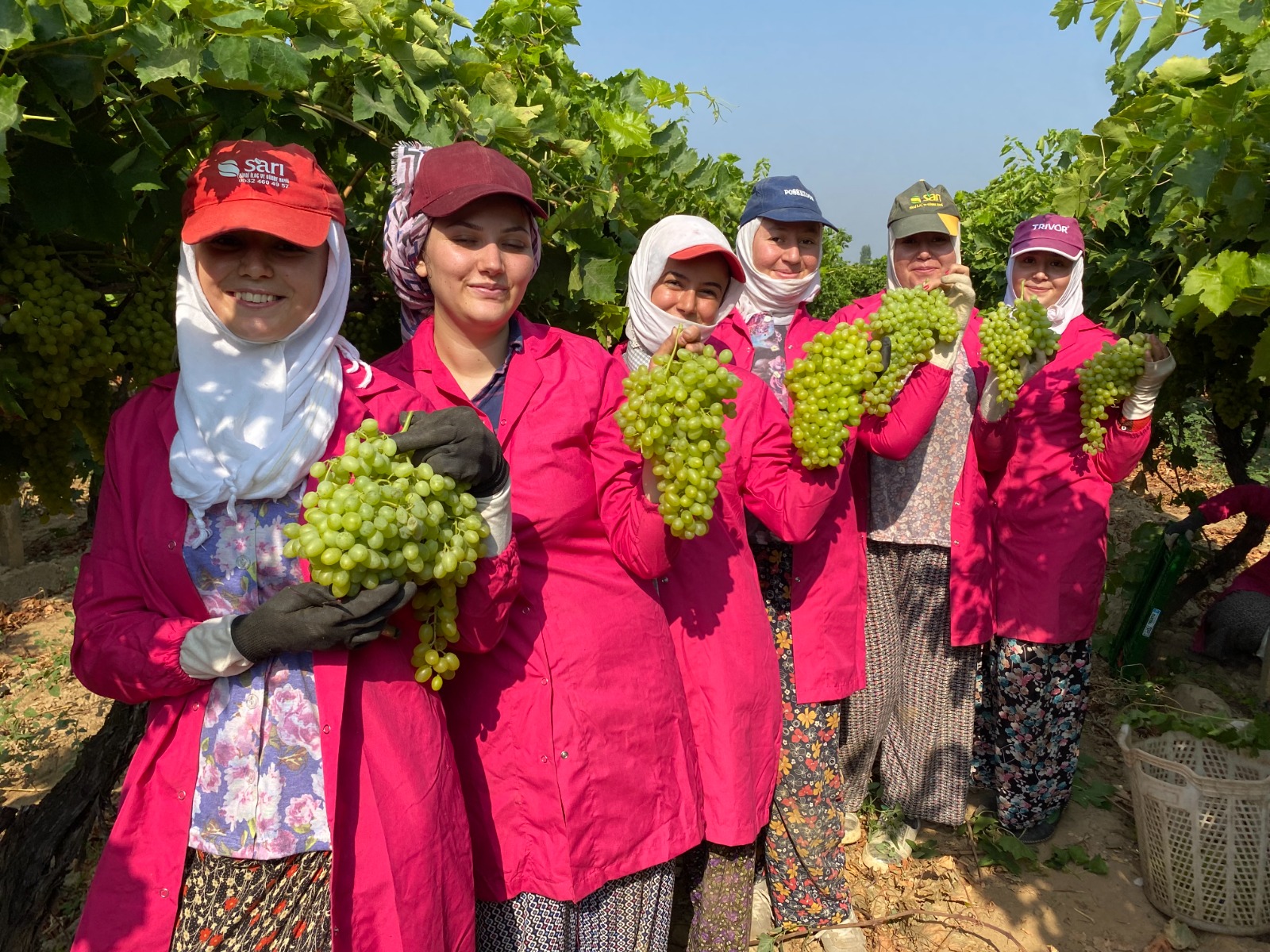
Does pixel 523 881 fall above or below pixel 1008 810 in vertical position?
above

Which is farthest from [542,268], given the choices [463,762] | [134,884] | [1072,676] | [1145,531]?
[1145,531]

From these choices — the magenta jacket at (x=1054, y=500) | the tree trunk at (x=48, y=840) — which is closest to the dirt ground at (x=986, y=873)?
the tree trunk at (x=48, y=840)

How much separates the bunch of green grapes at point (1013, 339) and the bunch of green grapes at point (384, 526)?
6.91ft

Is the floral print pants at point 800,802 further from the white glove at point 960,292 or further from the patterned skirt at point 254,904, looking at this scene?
the patterned skirt at point 254,904

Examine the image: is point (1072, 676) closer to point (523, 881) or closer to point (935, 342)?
point (935, 342)

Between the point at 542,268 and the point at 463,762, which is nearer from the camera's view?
the point at 463,762

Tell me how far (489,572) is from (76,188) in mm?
1271

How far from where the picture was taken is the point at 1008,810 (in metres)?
4.06

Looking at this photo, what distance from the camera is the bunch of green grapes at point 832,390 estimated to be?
2.43 meters

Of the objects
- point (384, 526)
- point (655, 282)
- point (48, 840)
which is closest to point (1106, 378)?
point (655, 282)

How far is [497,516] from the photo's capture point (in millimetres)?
1841

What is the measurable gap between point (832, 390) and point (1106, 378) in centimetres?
149

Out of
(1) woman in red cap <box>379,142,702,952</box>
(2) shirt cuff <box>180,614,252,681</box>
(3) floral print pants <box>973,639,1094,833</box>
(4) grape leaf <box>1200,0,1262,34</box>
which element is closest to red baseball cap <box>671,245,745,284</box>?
(1) woman in red cap <box>379,142,702,952</box>

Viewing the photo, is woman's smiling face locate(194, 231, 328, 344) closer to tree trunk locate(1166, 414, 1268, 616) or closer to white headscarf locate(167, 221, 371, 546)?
white headscarf locate(167, 221, 371, 546)
